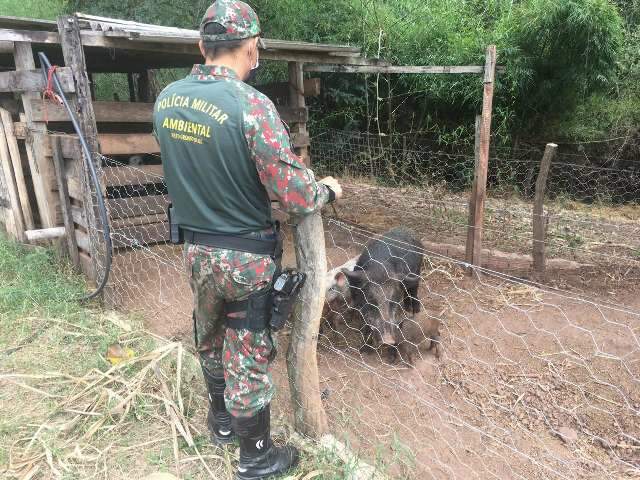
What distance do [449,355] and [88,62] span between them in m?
6.77

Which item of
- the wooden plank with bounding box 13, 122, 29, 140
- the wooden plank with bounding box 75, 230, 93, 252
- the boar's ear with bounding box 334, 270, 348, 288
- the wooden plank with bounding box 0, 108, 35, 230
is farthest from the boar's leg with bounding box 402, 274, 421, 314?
the wooden plank with bounding box 0, 108, 35, 230

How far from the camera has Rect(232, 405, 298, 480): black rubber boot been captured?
97.0 inches

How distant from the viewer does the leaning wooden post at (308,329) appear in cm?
244

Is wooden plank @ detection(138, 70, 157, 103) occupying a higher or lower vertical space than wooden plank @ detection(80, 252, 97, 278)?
higher

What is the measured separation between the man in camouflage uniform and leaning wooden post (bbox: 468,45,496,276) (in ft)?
10.3

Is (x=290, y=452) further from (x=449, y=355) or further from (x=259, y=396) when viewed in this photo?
(x=449, y=355)

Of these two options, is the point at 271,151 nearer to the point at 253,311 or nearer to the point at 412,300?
the point at 253,311

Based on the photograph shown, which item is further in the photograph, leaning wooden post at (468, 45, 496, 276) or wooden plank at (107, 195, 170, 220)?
wooden plank at (107, 195, 170, 220)

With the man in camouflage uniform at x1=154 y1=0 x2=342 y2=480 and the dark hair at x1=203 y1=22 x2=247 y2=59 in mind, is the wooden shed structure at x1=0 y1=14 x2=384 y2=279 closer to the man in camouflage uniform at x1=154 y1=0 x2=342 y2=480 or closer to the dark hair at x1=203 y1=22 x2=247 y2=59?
the man in camouflage uniform at x1=154 y1=0 x2=342 y2=480

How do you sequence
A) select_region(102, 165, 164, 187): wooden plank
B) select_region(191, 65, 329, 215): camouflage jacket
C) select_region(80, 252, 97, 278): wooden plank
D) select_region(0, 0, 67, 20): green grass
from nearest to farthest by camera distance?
select_region(191, 65, 329, 215): camouflage jacket
select_region(80, 252, 97, 278): wooden plank
select_region(102, 165, 164, 187): wooden plank
select_region(0, 0, 67, 20): green grass

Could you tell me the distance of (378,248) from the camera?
4.77 m

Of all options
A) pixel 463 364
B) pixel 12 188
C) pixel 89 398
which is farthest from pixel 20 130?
pixel 463 364

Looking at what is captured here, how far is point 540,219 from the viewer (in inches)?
209

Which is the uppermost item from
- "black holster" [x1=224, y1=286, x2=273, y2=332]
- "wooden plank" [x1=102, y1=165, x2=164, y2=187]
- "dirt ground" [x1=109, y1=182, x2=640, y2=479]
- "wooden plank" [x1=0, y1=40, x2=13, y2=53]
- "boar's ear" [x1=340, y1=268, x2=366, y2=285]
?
"wooden plank" [x1=0, y1=40, x2=13, y2=53]
